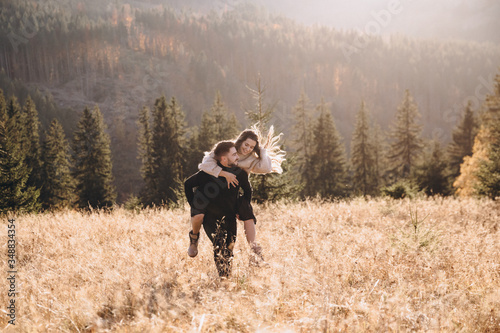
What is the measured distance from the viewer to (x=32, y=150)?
3012 centimetres

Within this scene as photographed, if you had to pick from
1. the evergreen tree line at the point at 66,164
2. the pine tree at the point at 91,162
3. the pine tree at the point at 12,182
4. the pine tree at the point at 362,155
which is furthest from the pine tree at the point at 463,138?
the pine tree at the point at 12,182

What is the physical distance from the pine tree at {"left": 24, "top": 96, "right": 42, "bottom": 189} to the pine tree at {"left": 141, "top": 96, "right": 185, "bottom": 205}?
34.0 feet

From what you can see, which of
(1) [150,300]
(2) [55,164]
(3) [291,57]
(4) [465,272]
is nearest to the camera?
(1) [150,300]

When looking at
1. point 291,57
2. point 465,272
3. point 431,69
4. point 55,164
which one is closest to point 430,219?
point 465,272

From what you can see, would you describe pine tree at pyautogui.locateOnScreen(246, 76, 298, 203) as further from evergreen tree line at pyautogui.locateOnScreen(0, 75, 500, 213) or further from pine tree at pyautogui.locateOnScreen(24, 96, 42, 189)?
pine tree at pyautogui.locateOnScreen(24, 96, 42, 189)

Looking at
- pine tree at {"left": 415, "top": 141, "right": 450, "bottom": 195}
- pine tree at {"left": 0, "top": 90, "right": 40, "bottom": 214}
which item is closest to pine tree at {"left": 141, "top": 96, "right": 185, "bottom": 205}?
pine tree at {"left": 0, "top": 90, "right": 40, "bottom": 214}

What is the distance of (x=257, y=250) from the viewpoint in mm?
4066

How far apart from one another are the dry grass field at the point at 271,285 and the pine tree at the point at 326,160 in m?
26.9

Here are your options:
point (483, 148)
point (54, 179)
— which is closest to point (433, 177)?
point (483, 148)

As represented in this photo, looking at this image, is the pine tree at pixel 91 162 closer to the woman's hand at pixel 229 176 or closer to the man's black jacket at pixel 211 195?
the man's black jacket at pixel 211 195

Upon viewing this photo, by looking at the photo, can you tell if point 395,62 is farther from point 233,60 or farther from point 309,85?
point 233,60

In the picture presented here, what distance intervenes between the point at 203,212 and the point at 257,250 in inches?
37.0

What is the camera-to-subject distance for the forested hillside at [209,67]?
86.1 m

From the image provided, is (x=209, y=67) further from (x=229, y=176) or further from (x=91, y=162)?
(x=229, y=176)
